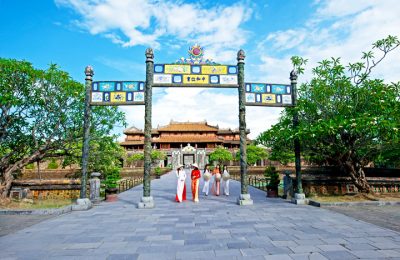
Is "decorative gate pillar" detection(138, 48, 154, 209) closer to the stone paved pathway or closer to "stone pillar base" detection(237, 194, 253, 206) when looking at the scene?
the stone paved pathway

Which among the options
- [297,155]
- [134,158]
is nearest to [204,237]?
[297,155]

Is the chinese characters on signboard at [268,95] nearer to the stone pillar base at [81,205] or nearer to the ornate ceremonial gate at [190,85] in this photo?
the ornate ceremonial gate at [190,85]

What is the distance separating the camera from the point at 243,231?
18.6 ft

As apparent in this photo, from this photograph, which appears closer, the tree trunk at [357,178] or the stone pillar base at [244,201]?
the stone pillar base at [244,201]

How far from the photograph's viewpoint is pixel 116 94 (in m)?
9.40

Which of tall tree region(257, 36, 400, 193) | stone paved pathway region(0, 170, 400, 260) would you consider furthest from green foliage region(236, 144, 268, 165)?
stone paved pathway region(0, 170, 400, 260)

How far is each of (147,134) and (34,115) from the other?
16.5 ft

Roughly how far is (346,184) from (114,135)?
37.8ft

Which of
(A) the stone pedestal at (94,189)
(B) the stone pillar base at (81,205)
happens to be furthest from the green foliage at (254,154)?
(B) the stone pillar base at (81,205)

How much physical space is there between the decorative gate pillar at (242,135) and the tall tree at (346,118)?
5.35 feet

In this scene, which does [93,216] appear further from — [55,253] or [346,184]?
[346,184]

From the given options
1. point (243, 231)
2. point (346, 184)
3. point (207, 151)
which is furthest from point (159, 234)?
point (207, 151)

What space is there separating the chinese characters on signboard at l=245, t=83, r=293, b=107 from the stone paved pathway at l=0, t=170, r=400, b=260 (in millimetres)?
4323

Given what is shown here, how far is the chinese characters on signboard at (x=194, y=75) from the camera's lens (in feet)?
31.4
